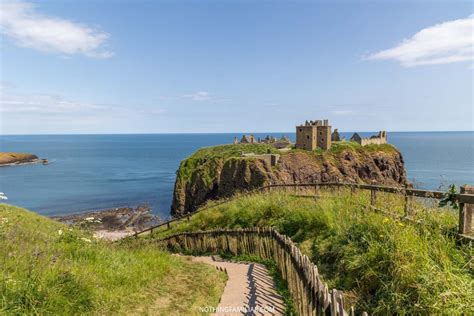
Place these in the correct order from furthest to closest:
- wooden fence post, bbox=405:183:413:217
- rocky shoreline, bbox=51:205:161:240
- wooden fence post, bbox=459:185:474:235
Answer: rocky shoreline, bbox=51:205:161:240
wooden fence post, bbox=405:183:413:217
wooden fence post, bbox=459:185:474:235

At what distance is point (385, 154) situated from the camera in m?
68.7

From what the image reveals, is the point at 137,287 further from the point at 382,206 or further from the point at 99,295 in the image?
the point at 382,206

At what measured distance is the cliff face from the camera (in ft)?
167

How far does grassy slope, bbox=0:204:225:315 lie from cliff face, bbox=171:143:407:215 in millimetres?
39641

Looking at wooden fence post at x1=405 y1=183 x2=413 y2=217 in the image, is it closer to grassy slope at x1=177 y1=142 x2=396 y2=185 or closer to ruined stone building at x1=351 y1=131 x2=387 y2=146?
grassy slope at x1=177 y1=142 x2=396 y2=185

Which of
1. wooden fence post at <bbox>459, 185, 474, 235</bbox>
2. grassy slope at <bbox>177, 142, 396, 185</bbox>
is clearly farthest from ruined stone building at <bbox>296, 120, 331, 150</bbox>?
wooden fence post at <bbox>459, 185, 474, 235</bbox>

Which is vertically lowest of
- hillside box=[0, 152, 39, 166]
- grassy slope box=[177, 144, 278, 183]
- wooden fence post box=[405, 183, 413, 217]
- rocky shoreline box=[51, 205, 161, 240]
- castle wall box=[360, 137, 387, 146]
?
rocky shoreline box=[51, 205, 161, 240]

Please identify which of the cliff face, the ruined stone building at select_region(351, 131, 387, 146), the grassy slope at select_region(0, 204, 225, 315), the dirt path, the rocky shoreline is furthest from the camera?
the ruined stone building at select_region(351, 131, 387, 146)

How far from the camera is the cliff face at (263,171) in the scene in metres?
50.9

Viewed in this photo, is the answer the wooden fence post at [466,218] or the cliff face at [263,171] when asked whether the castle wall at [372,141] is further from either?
the wooden fence post at [466,218]

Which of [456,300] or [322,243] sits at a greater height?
[456,300]

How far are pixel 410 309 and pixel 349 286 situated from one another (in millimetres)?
1714

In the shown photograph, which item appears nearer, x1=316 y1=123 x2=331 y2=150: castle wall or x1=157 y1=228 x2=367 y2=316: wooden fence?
x1=157 y1=228 x2=367 y2=316: wooden fence

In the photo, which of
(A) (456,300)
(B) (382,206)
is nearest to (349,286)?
(A) (456,300)
